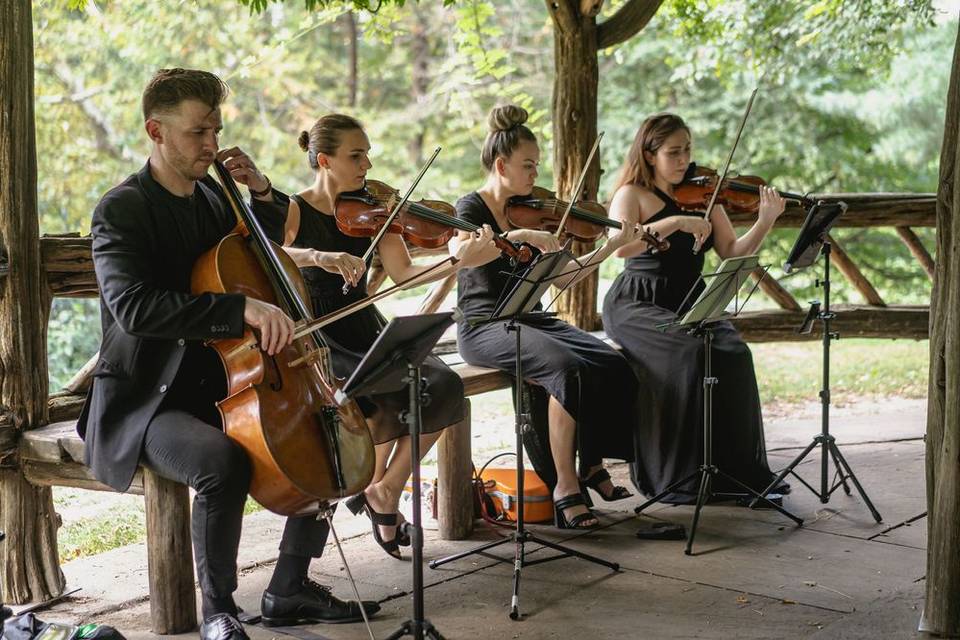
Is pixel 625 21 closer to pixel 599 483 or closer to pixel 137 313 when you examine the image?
pixel 599 483

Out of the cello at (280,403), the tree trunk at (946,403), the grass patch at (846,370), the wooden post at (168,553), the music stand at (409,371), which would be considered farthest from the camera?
the grass patch at (846,370)

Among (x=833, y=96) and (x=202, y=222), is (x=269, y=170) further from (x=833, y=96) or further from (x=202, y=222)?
(x=202, y=222)

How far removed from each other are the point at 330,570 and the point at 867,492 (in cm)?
242

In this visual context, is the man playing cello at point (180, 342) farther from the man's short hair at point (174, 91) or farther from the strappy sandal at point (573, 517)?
the strappy sandal at point (573, 517)

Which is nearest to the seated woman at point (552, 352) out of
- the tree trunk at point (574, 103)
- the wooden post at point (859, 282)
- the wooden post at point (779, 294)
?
the tree trunk at point (574, 103)

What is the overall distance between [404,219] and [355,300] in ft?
1.20

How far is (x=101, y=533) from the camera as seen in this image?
490 centimetres

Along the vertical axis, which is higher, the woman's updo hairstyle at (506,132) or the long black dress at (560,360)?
the woman's updo hairstyle at (506,132)

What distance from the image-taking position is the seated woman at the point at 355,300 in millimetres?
3885

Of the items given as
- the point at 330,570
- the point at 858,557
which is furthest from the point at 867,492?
the point at 330,570

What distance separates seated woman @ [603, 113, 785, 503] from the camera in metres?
4.72

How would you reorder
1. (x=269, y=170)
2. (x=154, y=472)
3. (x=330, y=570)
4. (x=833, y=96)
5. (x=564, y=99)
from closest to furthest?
(x=154, y=472)
(x=330, y=570)
(x=564, y=99)
(x=833, y=96)
(x=269, y=170)

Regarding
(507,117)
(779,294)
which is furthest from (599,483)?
(779,294)

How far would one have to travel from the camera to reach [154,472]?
10.4ft
